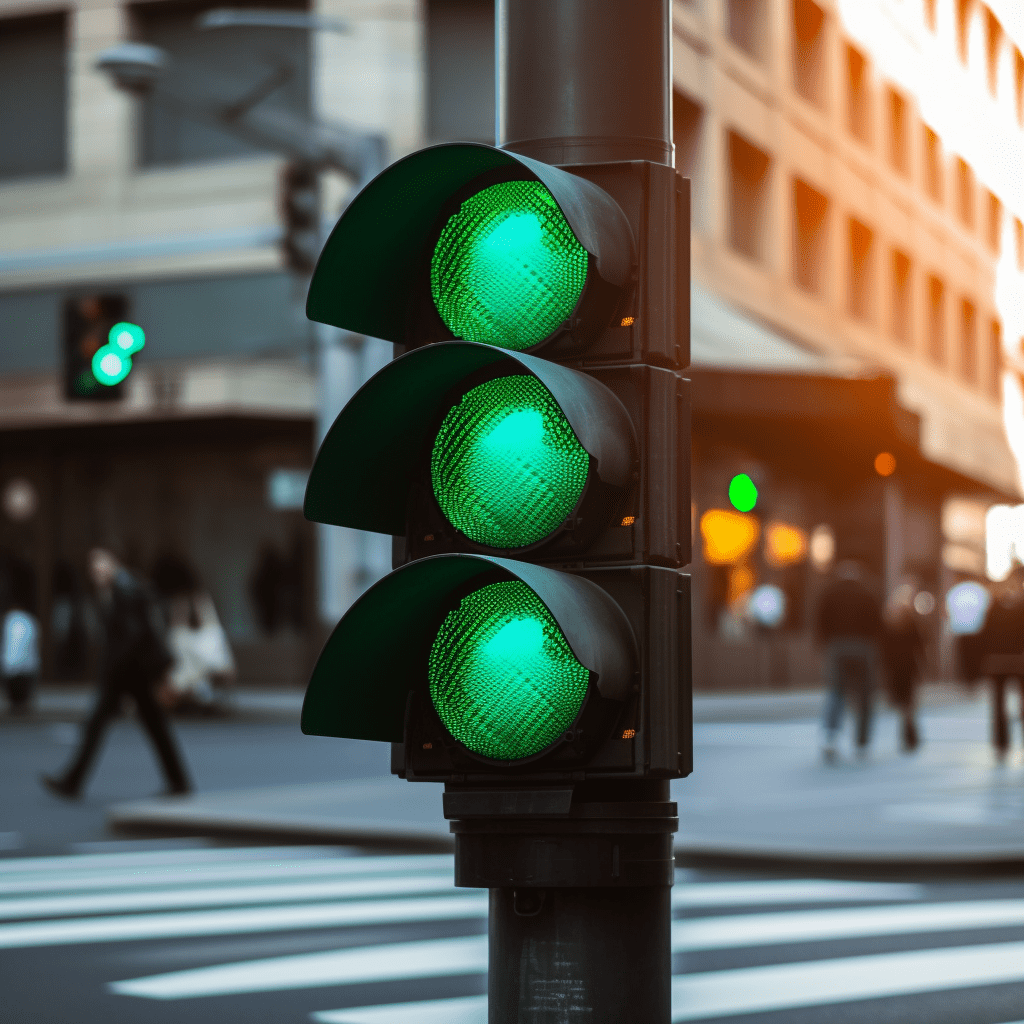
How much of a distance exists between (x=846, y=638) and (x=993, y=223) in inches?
1467

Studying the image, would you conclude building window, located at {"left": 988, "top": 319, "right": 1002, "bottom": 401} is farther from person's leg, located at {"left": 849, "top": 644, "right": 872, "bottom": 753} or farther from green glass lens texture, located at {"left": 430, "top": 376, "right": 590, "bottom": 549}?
green glass lens texture, located at {"left": 430, "top": 376, "right": 590, "bottom": 549}

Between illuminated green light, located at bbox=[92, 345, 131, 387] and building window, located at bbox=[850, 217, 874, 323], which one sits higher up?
building window, located at bbox=[850, 217, 874, 323]

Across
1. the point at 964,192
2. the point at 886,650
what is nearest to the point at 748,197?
the point at 964,192

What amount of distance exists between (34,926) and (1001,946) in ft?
12.9

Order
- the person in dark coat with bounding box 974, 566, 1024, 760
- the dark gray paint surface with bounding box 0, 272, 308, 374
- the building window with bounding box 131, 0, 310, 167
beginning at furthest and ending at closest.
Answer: the building window with bounding box 131, 0, 310, 167 → the dark gray paint surface with bounding box 0, 272, 308, 374 → the person in dark coat with bounding box 974, 566, 1024, 760

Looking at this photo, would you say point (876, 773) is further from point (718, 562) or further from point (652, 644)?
point (718, 562)

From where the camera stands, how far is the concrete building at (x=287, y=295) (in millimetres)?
28828

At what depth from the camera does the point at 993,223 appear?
52.7 metres

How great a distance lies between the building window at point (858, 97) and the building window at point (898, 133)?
77.5 inches

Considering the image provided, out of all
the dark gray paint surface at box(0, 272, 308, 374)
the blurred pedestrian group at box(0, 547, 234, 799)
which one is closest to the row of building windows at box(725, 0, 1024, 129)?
the dark gray paint surface at box(0, 272, 308, 374)

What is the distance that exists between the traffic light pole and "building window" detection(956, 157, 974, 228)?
4724 cm

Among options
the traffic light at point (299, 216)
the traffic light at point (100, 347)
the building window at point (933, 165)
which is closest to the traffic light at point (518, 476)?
the traffic light at point (100, 347)

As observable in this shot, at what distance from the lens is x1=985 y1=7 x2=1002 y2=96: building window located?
5119 centimetres

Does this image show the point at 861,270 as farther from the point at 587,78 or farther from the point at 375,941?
the point at 587,78
